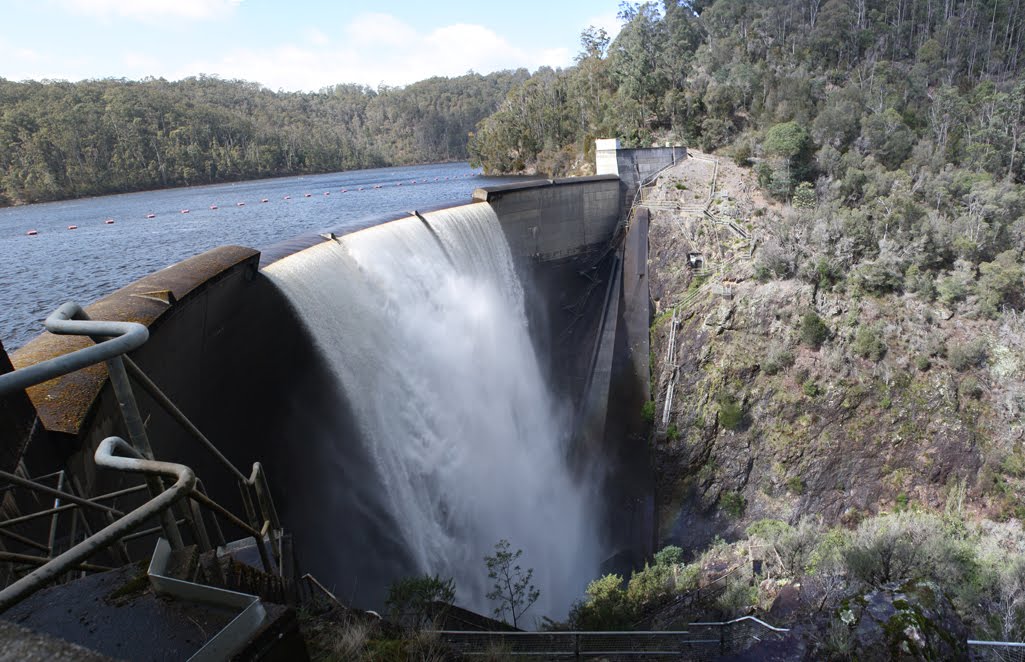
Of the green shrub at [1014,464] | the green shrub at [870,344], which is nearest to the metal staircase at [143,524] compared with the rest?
the green shrub at [870,344]

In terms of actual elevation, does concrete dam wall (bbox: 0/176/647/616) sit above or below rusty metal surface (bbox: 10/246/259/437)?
below

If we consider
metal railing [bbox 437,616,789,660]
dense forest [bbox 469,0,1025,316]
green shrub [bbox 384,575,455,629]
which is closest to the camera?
metal railing [bbox 437,616,789,660]

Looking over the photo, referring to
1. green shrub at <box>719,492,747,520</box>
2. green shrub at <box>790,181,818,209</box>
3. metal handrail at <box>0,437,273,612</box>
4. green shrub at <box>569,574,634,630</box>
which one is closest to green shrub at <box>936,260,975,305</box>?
green shrub at <box>790,181,818,209</box>

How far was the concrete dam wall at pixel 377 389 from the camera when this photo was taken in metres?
6.68

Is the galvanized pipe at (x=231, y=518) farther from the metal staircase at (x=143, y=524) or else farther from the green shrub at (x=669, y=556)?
the green shrub at (x=669, y=556)

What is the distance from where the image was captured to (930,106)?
27.2 m

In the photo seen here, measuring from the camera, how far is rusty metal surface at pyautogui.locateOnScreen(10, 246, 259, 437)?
452 cm

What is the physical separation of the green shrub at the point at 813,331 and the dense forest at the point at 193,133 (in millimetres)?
43905

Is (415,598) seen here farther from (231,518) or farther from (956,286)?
(956,286)

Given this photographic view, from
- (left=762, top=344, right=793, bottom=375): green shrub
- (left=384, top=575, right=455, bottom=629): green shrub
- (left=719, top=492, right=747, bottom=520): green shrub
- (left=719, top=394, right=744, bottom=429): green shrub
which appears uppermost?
(left=762, top=344, right=793, bottom=375): green shrub

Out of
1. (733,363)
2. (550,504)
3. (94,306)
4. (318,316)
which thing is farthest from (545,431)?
(94,306)

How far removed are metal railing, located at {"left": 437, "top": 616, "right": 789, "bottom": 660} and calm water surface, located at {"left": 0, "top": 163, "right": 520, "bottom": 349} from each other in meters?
8.82

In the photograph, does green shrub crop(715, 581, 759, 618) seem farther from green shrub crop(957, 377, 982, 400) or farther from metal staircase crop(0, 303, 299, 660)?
green shrub crop(957, 377, 982, 400)

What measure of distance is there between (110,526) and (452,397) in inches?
463
